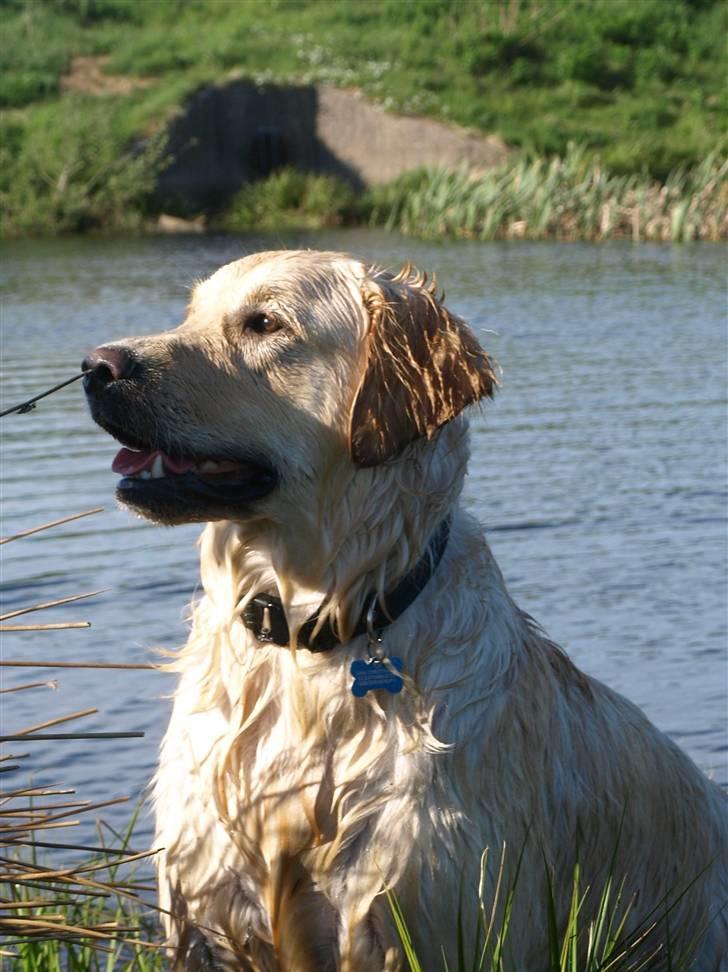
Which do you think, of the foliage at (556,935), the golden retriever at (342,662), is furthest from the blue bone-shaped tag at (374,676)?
the foliage at (556,935)

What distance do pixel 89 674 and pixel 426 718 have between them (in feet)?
13.7

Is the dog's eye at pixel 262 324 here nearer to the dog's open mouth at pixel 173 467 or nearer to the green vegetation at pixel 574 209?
the dog's open mouth at pixel 173 467

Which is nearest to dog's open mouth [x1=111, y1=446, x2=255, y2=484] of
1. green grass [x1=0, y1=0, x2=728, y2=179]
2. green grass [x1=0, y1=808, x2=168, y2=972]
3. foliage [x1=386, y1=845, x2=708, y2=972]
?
green grass [x1=0, y1=808, x2=168, y2=972]

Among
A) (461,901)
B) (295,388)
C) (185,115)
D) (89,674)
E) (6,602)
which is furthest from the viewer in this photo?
(185,115)

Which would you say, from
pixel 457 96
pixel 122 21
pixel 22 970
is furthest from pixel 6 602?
pixel 122 21

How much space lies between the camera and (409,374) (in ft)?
13.5

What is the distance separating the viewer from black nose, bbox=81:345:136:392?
13.0ft

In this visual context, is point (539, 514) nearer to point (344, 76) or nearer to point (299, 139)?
point (299, 139)

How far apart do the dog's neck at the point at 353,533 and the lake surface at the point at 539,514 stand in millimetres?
410

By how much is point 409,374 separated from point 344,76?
4681 cm

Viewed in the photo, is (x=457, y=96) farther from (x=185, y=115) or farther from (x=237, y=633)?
(x=237, y=633)

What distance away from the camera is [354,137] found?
159 ft

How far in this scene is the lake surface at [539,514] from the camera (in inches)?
295

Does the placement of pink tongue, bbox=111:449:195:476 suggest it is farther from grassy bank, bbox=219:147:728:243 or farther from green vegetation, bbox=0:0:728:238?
green vegetation, bbox=0:0:728:238
